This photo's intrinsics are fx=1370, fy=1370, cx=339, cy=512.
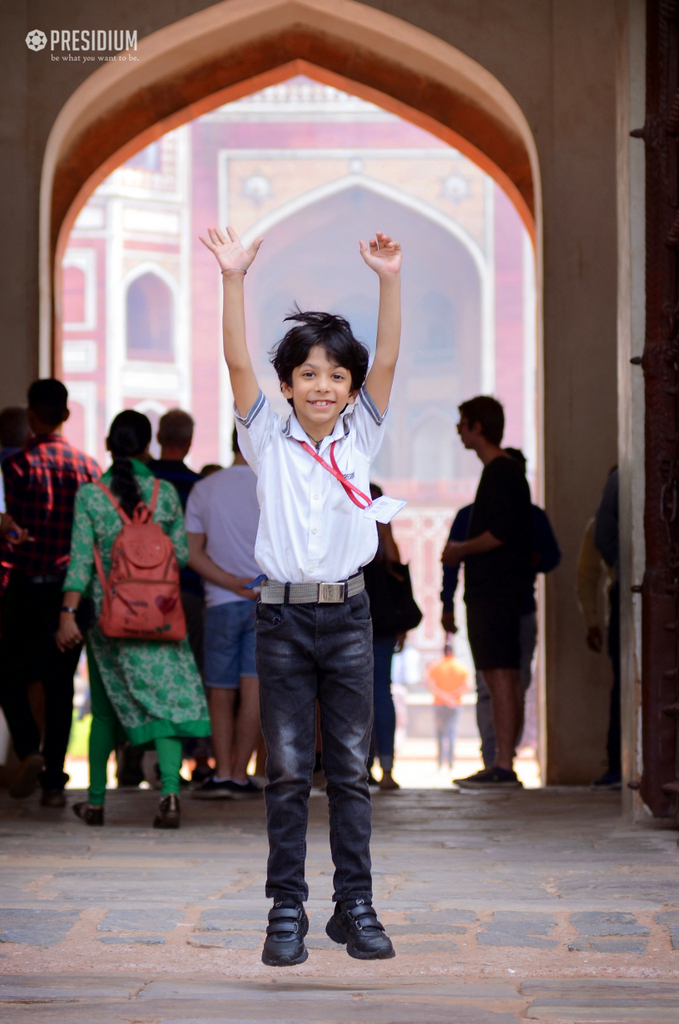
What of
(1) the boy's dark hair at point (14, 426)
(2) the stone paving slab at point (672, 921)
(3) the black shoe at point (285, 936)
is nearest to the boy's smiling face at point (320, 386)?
(3) the black shoe at point (285, 936)

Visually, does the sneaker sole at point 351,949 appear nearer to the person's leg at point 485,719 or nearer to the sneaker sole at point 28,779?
the sneaker sole at point 28,779

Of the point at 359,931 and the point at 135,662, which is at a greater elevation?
the point at 135,662

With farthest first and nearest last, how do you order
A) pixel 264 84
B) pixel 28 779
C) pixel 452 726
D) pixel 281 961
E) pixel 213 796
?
pixel 452 726 < pixel 264 84 < pixel 213 796 < pixel 28 779 < pixel 281 961

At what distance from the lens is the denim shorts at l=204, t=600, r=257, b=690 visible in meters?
5.20

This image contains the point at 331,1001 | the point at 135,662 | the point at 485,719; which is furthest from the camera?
the point at 485,719

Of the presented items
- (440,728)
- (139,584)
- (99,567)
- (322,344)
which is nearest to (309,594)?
(322,344)

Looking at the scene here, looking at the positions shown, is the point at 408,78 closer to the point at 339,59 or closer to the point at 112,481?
the point at 339,59

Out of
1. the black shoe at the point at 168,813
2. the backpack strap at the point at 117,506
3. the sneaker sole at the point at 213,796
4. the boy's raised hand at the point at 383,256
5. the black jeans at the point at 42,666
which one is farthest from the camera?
the sneaker sole at the point at 213,796

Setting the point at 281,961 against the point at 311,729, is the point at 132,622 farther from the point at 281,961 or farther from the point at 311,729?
the point at 281,961

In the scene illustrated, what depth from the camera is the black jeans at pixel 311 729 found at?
2643mm

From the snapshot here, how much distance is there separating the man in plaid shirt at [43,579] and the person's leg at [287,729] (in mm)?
2432

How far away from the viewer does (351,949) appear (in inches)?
101

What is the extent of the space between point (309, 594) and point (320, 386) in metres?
0.40

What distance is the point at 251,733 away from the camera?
5195 millimetres
